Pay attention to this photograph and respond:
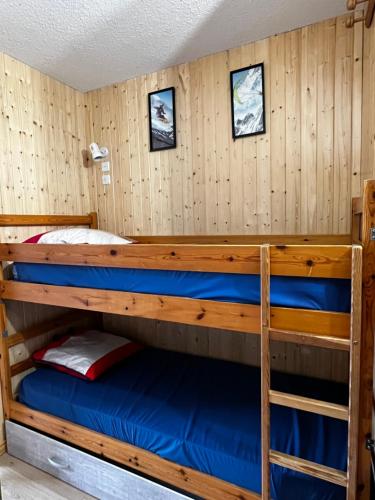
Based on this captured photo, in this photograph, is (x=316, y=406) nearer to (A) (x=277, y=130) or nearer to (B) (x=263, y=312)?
(B) (x=263, y=312)

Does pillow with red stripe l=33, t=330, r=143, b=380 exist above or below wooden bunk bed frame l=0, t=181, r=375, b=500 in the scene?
below

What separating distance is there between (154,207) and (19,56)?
1.43 metres

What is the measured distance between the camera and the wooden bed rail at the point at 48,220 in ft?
6.81

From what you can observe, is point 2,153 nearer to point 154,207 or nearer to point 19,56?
point 19,56

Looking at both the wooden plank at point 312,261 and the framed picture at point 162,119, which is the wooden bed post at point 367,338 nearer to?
the wooden plank at point 312,261

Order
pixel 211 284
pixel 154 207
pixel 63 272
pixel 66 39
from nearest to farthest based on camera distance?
pixel 211 284 < pixel 63 272 < pixel 66 39 < pixel 154 207

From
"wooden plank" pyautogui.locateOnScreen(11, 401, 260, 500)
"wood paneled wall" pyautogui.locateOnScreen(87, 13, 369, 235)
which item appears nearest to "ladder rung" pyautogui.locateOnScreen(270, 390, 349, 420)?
"wooden plank" pyautogui.locateOnScreen(11, 401, 260, 500)

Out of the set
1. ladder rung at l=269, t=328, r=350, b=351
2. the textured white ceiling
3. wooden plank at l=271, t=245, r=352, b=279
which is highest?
the textured white ceiling

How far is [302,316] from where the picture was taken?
1115 millimetres

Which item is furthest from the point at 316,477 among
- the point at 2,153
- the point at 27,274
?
the point at 2,153

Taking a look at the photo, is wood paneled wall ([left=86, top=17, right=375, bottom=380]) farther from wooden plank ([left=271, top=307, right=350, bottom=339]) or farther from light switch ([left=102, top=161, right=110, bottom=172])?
wooden plank ([left=271, top=307, right=350, bottom=339])

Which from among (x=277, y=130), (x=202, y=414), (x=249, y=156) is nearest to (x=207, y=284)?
(x=202, y=414)

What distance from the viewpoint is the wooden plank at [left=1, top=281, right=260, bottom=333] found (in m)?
1.23

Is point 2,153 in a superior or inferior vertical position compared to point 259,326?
superior
